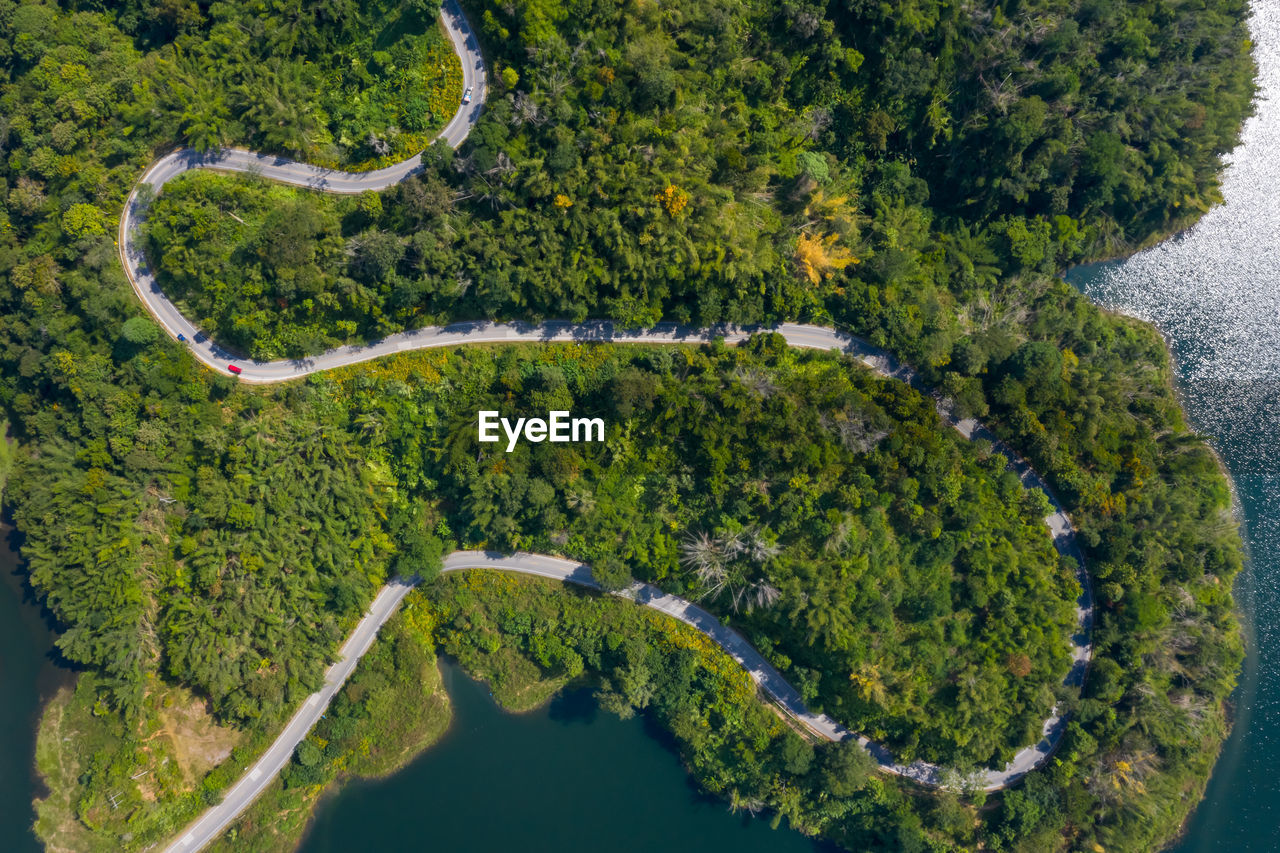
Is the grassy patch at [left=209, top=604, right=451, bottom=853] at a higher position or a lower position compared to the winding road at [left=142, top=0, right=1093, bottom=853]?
lower

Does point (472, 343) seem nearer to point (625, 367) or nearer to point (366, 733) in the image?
point (625, 367)

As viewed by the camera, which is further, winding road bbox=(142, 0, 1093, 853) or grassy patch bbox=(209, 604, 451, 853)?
grassy patch bbox=(209, 604, 451, 853)

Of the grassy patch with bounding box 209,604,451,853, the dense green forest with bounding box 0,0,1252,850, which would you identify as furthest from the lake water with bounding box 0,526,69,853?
the grassy patch with bounding box 209,604,451,853

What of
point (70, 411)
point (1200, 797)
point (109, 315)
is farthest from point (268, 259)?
point (1200, 797)

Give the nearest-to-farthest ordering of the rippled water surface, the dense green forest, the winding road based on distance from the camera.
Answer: the dense green forest
the winding road
the rippled water surface

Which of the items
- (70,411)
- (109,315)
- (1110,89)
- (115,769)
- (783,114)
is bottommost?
(115,769)

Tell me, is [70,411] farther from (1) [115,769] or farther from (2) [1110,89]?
(2) [1110,89]

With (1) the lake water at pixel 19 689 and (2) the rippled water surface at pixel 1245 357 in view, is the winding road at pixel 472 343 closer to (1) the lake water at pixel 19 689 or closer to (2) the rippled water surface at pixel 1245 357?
(1) the lake water at pixel 19 689

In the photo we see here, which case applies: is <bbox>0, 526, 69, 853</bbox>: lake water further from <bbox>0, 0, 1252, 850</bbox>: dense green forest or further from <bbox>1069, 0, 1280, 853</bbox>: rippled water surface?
<bbox>1069, 0, 1280, 853</bbox>: rippled water surface
